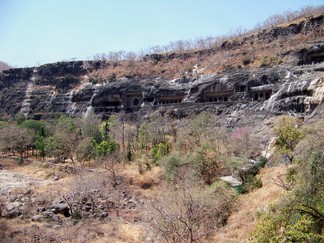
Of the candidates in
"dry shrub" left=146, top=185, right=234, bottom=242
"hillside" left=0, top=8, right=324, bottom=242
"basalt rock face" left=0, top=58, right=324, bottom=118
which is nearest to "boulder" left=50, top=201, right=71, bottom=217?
"hillside" left=0, top=8, right=324, bottom=242

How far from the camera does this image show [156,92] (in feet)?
171

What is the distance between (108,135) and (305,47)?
2871cm

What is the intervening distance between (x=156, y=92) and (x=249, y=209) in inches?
1415

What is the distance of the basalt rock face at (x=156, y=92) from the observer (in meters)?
33.7

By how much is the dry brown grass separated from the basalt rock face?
12.2 meters

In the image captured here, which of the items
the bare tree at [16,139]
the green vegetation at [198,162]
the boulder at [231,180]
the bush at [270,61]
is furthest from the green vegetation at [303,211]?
the bare tree at [16,139]

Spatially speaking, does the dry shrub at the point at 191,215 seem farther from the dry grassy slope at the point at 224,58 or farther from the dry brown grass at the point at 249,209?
the dry grassy slope at the point at 224,58

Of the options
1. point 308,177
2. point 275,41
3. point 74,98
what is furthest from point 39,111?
point 308,177

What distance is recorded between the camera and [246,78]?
41500 mm

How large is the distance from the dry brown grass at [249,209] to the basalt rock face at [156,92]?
482 inches

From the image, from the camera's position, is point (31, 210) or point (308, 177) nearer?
point (308, 177)

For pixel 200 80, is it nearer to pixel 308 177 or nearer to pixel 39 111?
pixel 39 111

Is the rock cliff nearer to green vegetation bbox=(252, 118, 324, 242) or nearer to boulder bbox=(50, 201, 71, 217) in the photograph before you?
green vegetation bbox=(252, 118, 324, 242)

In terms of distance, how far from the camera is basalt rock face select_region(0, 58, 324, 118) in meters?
33.7
